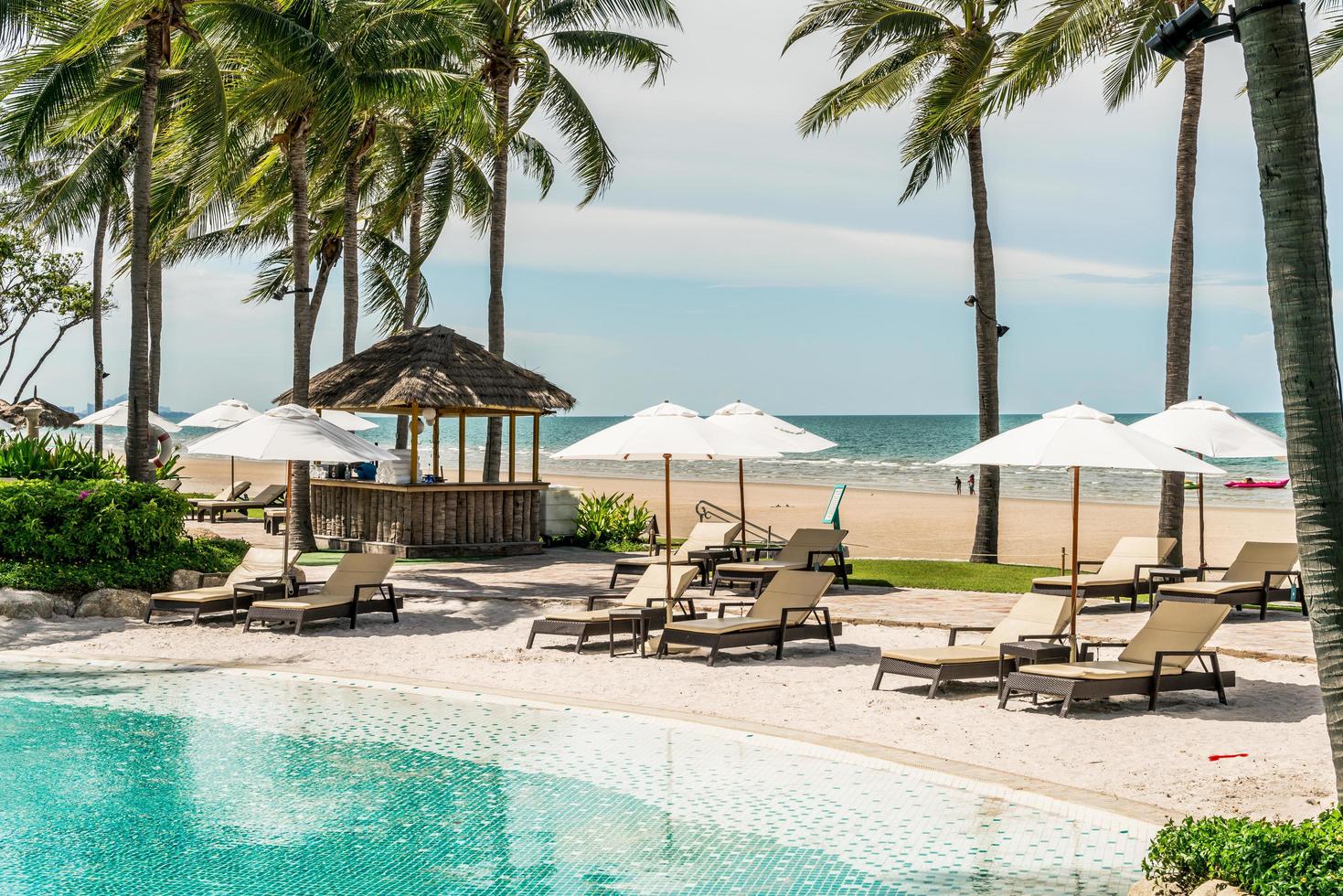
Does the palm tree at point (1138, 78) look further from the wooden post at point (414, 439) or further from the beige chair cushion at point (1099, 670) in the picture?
the wooden post at point (414, 439)

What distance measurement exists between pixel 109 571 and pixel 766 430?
7.22 meters

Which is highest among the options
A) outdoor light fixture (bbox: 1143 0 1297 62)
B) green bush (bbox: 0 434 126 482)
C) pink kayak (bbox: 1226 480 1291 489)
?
outdoor light fixture (bbox: 1143 0 1297 62)

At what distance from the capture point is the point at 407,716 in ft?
28.7

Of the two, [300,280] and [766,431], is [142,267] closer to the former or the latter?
[300,280]

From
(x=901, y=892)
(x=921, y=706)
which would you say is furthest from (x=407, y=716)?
(x=901, y=892)

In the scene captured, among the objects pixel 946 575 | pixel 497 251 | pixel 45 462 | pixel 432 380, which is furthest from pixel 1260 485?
pixel 45 462

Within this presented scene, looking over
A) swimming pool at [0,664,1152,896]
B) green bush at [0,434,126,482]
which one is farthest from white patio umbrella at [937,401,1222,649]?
green bush at [0,434,126,482]

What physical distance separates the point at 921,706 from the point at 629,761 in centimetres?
232

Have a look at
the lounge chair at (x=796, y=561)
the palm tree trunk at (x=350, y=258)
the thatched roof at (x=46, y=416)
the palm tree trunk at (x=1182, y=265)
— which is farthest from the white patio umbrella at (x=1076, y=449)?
the thatched roof at (x=46, y=416)

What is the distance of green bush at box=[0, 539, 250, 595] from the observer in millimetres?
12961

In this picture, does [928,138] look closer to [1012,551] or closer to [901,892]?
[1012,551]

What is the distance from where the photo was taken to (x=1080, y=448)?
887 cm

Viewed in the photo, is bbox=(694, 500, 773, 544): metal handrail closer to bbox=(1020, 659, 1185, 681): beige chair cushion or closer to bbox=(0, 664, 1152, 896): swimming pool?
bbox=(1020, 659, 1185, 681): beige chair cushion

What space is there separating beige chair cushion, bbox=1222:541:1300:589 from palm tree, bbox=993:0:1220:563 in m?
1.37
